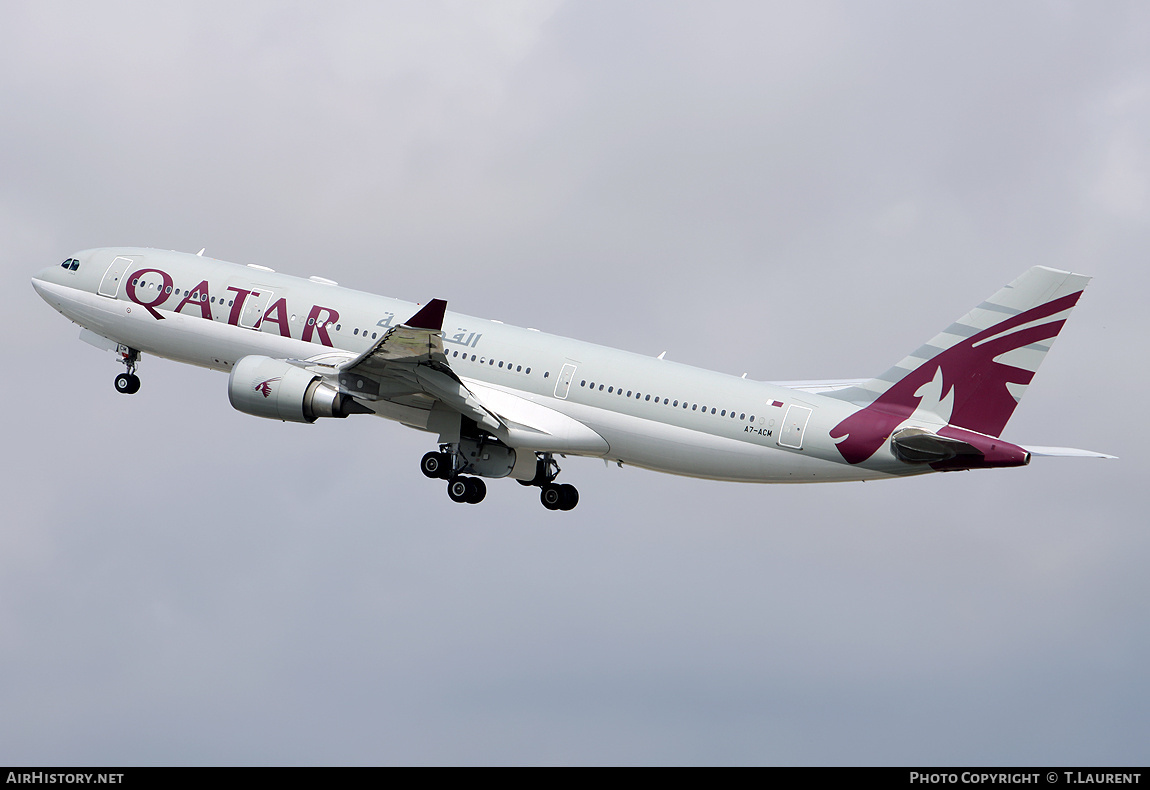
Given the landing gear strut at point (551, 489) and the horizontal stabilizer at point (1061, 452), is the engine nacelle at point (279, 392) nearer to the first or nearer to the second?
the landing gear strut at point (551, 489)

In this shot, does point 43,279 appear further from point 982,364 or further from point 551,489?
point 982,364

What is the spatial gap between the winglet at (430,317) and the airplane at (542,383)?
4 centimetres

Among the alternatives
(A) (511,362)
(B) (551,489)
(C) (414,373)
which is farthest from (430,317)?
(B) (551,489)

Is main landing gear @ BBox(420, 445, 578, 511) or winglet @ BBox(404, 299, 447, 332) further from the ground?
winglet @ BBox(404, 299, 447, 332)

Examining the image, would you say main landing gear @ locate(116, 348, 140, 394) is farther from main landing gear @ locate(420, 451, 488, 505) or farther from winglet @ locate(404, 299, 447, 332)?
winglet @ locate(404, 299, 447, 332)

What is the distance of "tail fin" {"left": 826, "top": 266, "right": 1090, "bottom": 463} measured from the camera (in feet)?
148

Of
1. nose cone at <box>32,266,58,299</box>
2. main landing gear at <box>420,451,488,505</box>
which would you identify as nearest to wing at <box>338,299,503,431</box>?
main landing gear at <box>420,451,488,505</box>

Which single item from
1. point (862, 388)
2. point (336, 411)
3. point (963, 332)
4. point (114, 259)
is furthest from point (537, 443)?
point (114, 259)

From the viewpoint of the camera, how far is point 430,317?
146 feet

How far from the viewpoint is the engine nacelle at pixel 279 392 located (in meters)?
47.9

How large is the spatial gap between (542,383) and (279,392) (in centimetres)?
807

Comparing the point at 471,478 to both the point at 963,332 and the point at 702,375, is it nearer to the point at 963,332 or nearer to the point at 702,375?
the point at 702,375

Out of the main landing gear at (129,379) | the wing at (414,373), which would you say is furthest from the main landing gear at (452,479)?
the main landing gear at (129,379)

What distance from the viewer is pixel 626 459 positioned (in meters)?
48.8
